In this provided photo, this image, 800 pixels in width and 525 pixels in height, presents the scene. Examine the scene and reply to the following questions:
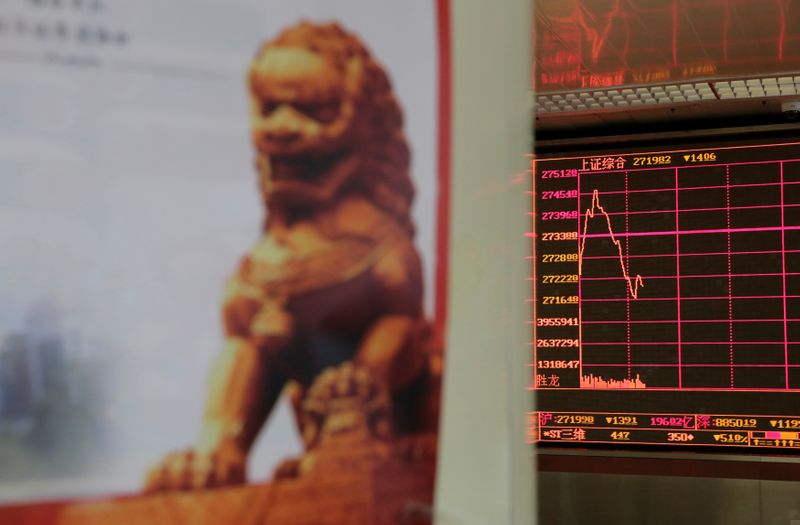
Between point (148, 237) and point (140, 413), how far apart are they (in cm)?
9

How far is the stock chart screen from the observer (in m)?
3.45

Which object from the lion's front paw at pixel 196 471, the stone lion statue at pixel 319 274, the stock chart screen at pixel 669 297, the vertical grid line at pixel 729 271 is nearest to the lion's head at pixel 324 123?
the stone lion statue at pixel 319 274

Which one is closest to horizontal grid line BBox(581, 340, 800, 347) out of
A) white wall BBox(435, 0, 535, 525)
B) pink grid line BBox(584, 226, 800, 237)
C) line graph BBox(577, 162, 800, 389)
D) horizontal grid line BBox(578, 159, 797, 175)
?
line graph BBox(577, 162, 800, 389)

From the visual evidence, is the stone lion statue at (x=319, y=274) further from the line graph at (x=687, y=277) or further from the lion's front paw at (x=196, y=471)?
the line graph at (x=687, y=277)

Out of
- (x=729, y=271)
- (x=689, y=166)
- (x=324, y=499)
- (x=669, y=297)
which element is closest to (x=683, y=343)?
(x=669, y=297)

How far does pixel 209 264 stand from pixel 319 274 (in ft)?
0.20

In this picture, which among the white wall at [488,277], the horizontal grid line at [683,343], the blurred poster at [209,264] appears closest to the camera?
the blurred poster at [209,264]

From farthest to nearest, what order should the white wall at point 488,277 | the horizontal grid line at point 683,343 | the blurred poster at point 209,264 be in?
the horizontal grid line at point 683,343, the white wall at point 488,277, the blurred poster at point 209,264

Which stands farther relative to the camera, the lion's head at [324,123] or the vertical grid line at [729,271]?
the vertical grid line at [729,271]

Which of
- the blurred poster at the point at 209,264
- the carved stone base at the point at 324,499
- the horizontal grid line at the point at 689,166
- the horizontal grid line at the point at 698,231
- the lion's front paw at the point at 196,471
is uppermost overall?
the horizontal grid line at the point at 689,166

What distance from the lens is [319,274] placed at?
1.84 ft

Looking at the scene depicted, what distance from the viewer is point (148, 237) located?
1.69 ft

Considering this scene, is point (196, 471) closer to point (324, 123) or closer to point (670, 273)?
point (324, 123)

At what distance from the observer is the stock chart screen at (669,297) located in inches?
136
